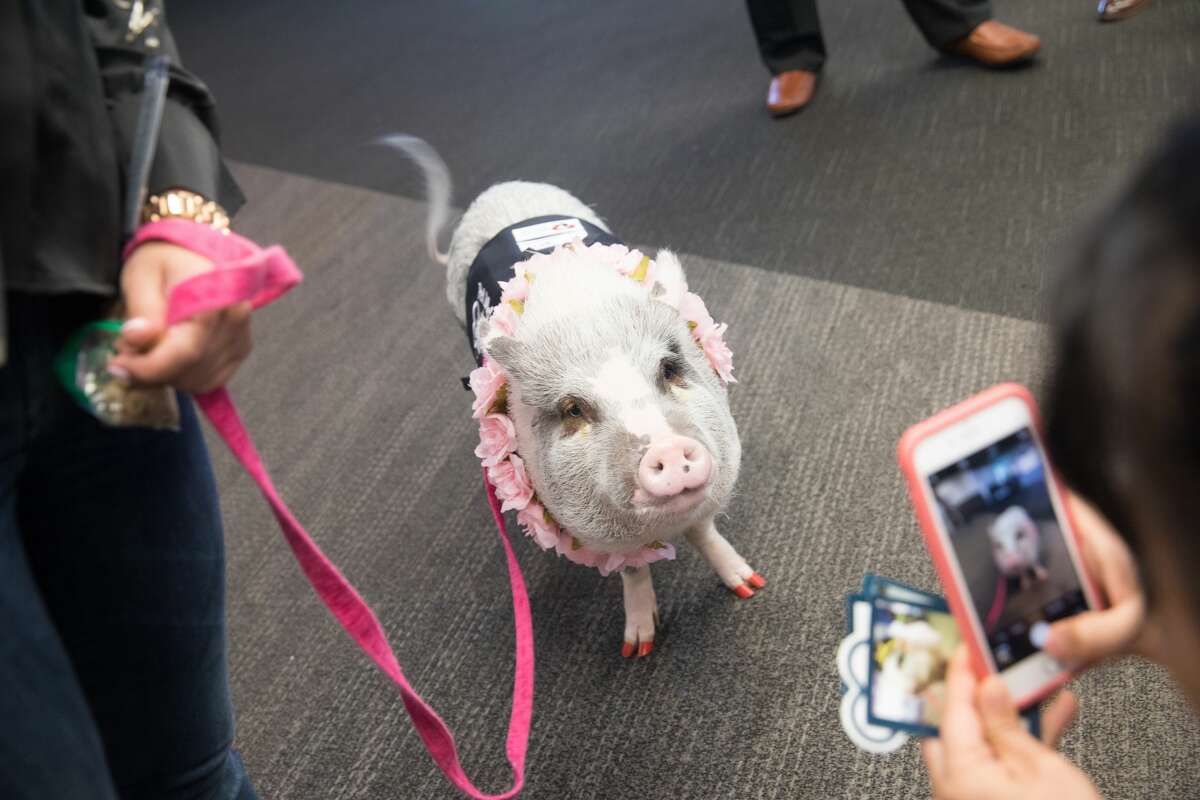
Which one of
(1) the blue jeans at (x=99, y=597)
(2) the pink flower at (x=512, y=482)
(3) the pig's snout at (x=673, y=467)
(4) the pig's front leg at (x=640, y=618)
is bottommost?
(4) the pig's front leg at (x=640, y=618)

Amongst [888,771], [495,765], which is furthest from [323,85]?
[888,771]

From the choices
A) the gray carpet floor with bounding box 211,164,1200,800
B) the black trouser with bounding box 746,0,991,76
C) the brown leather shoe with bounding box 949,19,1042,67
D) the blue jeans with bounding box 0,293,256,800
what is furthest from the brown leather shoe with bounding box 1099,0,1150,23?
the blue jeans with bounding box 0,293,256,800

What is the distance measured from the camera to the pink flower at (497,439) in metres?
1.05

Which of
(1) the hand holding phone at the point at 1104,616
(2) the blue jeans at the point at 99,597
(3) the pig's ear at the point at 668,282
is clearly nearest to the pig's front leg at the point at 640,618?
(3) the pig's ear at the point at 668,282

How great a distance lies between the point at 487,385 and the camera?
1046 millimetres

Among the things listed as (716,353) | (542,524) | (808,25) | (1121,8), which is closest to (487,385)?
(542,524)

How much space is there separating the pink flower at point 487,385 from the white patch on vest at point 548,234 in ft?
0.61

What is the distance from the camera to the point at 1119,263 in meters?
0.34

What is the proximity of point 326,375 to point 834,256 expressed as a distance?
108 centimetres

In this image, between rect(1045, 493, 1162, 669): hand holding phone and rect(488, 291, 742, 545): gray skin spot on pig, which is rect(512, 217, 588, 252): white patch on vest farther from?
rect(1045, 493, 1162, 669): hand holding phone

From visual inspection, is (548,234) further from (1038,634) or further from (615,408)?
(1038,634)

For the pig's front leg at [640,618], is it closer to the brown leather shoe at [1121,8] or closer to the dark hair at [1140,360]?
the dark hair at [1140,360]

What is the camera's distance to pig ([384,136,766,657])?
2.87ft

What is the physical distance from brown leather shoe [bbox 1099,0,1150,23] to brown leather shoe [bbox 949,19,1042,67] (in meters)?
0.19
